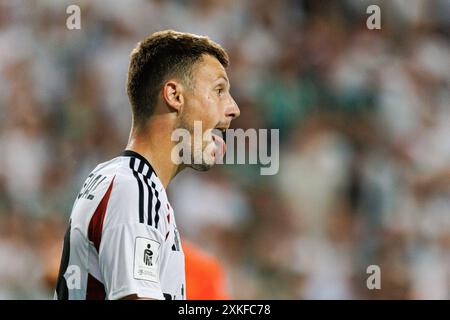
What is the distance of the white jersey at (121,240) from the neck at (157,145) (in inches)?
2.8

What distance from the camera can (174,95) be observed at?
267cm

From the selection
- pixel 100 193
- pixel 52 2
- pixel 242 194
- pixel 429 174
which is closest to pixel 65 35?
pixel 52 2

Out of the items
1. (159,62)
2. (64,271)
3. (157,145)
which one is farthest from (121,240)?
(159,62)

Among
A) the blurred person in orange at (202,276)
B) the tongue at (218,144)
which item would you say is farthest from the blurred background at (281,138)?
the tongue at (218,144)

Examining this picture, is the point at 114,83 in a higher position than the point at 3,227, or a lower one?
higher

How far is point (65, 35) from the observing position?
5.17 meters

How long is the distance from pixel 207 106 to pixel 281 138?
7.88 ft

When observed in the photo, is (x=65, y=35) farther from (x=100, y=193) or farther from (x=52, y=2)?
(x=100, y=193)

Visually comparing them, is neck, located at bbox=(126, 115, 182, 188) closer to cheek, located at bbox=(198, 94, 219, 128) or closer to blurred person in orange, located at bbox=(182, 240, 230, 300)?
cheek, located at bbox=(198, 94, 219, 128)

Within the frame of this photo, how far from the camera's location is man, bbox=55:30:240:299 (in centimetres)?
221

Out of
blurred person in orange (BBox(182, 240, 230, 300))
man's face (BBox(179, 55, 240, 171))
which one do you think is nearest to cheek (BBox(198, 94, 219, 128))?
man's face (BBox(179, 55, 240, 171))

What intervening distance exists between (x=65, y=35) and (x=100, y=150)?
2.87 feet

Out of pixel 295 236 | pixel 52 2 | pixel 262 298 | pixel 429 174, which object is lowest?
pixel 262 298

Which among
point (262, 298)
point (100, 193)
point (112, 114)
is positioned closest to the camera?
point (100, 193)
